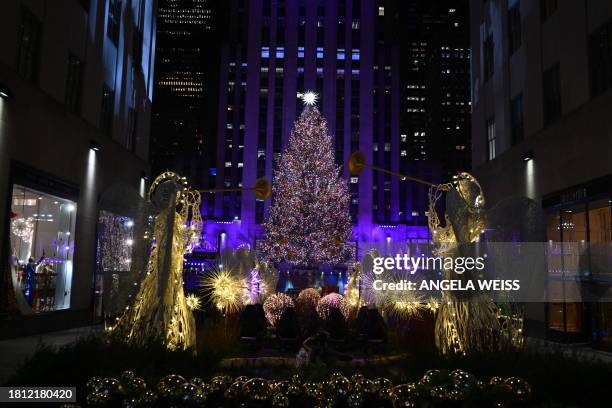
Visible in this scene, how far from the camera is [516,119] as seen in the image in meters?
17.7

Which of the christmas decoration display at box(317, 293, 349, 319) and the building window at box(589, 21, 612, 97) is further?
the building window at box(589, 21, 612, 97)

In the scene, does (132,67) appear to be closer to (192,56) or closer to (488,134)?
(488,134)

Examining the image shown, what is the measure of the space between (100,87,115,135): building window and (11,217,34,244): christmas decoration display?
597cm

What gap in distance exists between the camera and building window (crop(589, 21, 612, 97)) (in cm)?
1184

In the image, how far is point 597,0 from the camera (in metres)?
12.2

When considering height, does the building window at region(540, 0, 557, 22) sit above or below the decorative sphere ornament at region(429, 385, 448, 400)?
above

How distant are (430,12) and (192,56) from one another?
213 ft

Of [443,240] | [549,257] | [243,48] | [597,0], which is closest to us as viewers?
[443,240]

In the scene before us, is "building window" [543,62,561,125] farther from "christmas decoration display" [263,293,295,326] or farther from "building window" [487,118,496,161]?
"christmas decoration display" [263,293,295,326]

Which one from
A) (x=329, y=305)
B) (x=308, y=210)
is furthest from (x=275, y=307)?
(x=308, y=210)

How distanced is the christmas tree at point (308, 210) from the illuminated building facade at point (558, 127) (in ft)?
39.3

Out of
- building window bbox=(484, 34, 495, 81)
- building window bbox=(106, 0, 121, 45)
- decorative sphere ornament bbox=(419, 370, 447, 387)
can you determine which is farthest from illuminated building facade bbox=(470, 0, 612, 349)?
building window bbox=(106, 0, 121, 45)

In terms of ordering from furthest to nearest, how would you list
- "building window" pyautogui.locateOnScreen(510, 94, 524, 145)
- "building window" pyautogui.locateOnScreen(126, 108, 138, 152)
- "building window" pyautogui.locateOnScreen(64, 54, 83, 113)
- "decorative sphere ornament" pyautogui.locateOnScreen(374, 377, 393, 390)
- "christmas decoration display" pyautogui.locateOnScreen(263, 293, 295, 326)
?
"building window" pyautogui.locateOnScreen(126, 108, 138, 152) < "building window" pyautogui.locateOnScreen(510, 94, 524, 145) < "building window" pyautogui.locateOnScreen(64, 54, 83, 113) < "christmas decoration display" pyautogui.locateOnScreen(263, 293, 295, 326) < "decorative sphere ornament" pyautogui.locateOnScreen(374, 377, 393, 390)

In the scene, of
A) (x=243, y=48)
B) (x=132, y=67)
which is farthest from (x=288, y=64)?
(x=132, y=67)
